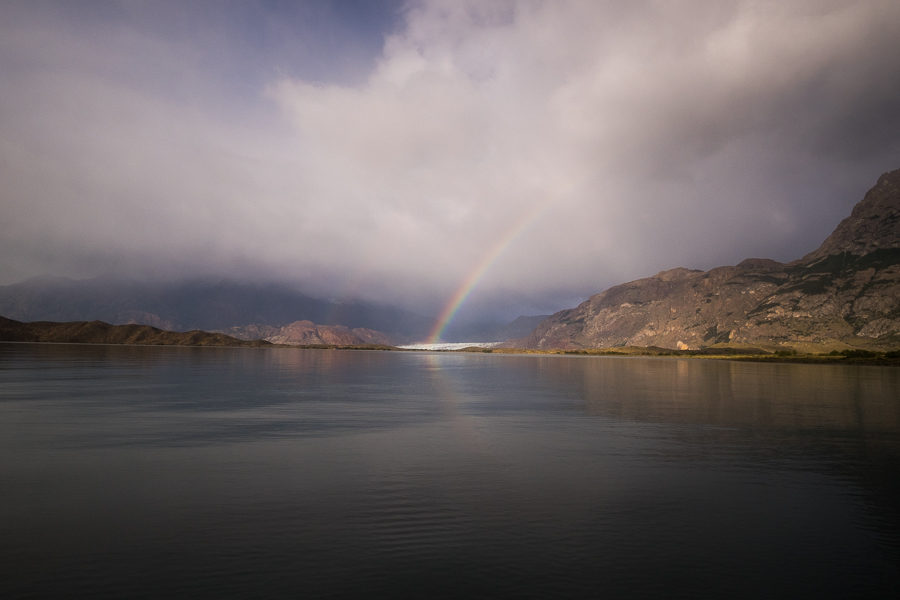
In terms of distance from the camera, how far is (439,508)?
62.2 feet

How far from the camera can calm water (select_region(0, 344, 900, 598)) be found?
42.7ft

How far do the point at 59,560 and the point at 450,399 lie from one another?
48.6 meters

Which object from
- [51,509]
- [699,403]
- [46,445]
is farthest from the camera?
[699,403]

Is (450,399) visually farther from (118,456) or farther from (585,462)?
(118,456)

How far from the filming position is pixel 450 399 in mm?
60719

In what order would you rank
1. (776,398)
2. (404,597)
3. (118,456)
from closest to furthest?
(404,597) < (118,456) < (776,398)

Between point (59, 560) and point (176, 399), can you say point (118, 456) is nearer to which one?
point (59, 560)

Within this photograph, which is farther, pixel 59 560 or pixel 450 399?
pixel 450 399

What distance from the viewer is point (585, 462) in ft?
89.0

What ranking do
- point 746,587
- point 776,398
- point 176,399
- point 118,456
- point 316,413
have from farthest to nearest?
point 776,398 < point 176,399 < point 316,413 < point 118,456 < point 746,587

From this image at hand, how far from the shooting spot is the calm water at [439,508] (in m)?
13.0

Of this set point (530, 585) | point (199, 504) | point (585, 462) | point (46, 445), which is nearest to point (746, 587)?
point (530, 585)

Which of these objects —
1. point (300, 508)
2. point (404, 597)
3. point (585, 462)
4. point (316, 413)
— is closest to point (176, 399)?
point (316, 413)

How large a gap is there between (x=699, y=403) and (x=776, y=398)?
1450 centimetres
